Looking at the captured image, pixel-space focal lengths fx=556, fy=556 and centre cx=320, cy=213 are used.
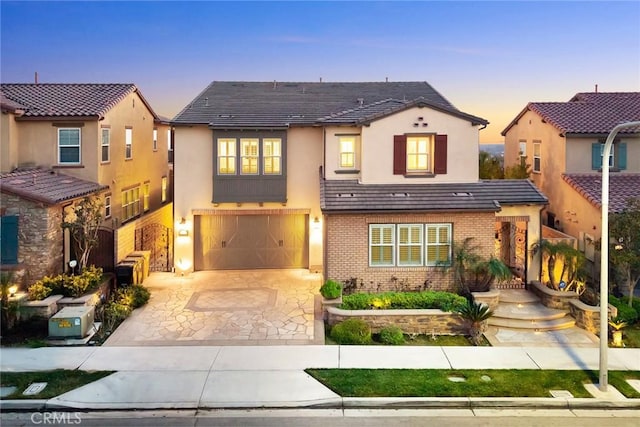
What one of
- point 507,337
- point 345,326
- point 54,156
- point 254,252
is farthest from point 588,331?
point 54,156

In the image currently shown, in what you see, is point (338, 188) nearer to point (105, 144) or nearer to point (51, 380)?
point (105, 144)

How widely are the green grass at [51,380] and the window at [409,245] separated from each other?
902 centimetres

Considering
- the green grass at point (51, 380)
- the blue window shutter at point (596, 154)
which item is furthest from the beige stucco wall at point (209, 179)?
the blue window shutter at point (596, 154)

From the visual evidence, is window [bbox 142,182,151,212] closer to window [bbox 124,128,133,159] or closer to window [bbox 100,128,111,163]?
window [bbox 124,128,133,159]

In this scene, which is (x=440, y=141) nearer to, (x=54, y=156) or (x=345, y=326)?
(x=345, y=326)

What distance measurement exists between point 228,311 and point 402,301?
538cm

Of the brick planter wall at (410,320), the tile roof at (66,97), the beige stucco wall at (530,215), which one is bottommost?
the brick planter wall at (410,320)

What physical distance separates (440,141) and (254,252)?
858 centimetres

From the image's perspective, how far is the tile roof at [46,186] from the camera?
1667 cm

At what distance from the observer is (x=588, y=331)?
15.7 meters

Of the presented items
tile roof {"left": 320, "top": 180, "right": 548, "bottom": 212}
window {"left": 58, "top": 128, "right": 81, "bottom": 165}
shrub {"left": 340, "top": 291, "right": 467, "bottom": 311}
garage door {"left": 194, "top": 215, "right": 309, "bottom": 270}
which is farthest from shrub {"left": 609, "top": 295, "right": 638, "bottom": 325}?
window {"left": 58, "top": 128, "right": 81, "bottom": 165}

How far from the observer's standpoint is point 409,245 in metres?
18.2

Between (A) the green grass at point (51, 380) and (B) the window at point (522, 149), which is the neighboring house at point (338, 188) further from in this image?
(A) the green grass at point (51, 380)

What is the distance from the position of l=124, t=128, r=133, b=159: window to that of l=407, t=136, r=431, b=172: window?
12686 millimetres
